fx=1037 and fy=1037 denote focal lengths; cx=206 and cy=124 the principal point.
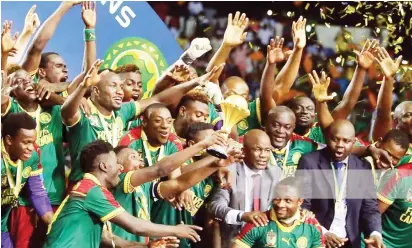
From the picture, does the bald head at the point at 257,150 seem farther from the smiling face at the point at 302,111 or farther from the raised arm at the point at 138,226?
the raised arm at the point at 138,226

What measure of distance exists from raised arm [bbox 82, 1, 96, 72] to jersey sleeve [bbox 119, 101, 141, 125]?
289mm

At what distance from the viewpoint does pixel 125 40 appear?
592 cm

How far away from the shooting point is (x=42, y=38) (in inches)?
216

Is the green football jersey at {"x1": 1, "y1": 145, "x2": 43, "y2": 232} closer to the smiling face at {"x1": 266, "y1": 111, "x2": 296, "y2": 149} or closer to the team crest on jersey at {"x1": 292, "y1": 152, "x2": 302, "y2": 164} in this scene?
the smiling face at {"x1": 266, "y1": 111, "x2": 296, "y2": 149}

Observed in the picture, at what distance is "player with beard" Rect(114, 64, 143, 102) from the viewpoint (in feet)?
18.7

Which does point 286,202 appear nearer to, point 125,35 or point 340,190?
point 340,190

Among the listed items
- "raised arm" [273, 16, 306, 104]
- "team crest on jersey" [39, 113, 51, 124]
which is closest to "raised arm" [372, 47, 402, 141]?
"raised arm" [273, 16, 306, 104]

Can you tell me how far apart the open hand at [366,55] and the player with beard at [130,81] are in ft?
4.50

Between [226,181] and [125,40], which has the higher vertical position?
[125,40]

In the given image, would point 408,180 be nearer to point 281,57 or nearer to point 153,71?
point 281,57

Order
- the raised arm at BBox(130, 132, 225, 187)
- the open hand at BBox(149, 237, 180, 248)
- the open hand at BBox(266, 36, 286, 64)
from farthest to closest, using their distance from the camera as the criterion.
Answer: the open hand at BBox(266, 36, 286, 64)
the raised arm at BBox(130, 132, 225, 187)
the open hand at BBox(149, 237, 180, 248)

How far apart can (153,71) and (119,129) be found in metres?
0.56

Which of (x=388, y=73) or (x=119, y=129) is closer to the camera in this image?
(x=119, y=129)

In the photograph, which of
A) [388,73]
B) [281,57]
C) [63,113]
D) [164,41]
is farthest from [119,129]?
[388,73]
